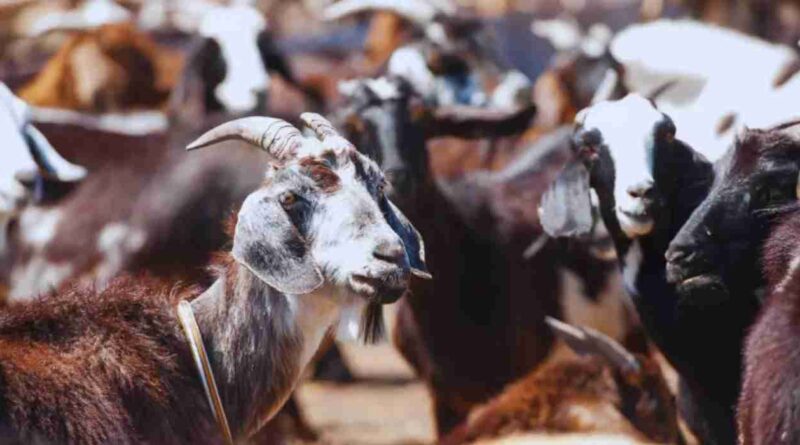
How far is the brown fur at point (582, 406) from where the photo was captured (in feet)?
22.5

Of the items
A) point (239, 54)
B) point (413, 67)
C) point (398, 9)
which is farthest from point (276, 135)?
point (398, 9)

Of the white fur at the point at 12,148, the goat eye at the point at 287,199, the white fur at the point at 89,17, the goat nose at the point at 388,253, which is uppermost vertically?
the goat nose at the point at 388,253

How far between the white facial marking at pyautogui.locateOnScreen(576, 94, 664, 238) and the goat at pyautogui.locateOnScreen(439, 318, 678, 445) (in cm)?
59

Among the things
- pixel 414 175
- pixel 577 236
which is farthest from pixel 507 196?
pixel 577 236

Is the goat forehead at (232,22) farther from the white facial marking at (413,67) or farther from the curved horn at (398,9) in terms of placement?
the white facial marking at (413,67)

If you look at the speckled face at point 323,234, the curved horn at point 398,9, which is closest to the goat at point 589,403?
the speckled face at point 323,234

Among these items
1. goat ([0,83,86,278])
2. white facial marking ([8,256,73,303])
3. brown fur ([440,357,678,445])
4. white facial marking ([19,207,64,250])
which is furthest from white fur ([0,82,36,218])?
brown fur ([440,357,678,445])

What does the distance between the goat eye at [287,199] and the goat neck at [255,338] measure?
0.91ft

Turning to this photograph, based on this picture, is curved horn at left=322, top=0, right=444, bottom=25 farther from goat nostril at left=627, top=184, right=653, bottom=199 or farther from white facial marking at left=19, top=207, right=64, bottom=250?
goat nostril at left=627, top=184, right=653, bottom=199

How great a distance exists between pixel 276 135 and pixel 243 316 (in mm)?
585

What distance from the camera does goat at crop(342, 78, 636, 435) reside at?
9219mm

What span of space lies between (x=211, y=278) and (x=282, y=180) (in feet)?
2.52

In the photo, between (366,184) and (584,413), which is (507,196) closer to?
(584,413)

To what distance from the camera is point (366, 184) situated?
5.96 metres
